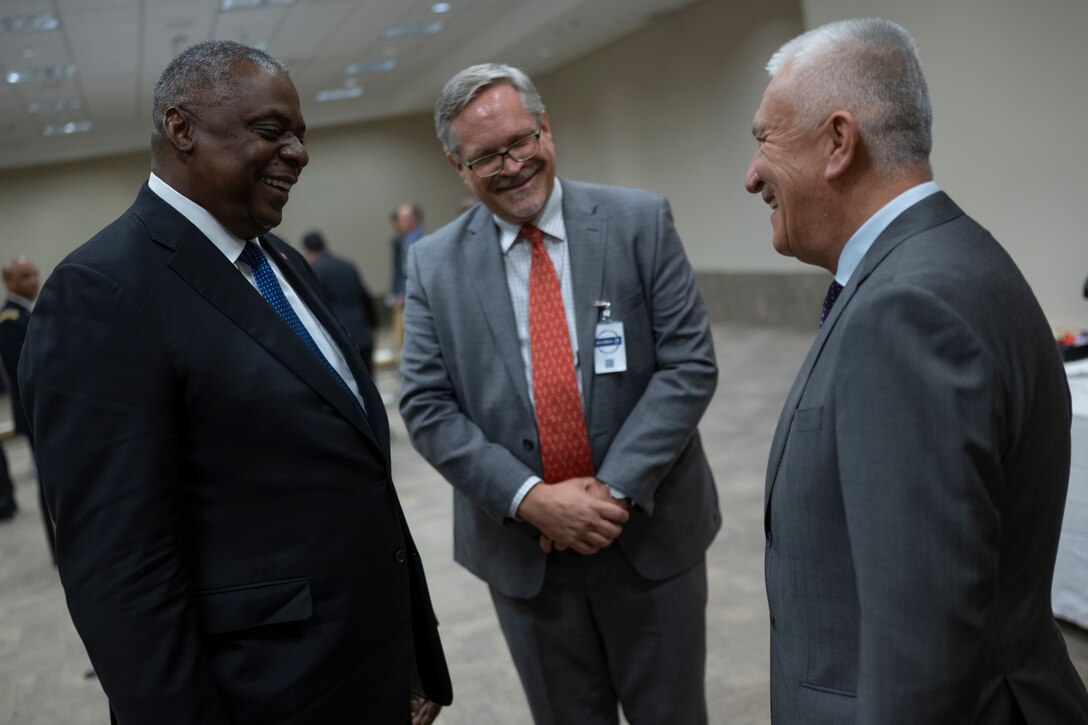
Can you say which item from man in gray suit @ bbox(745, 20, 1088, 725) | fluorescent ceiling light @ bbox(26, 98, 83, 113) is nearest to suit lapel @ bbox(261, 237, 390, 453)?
man in gray suit @ bbox(745, 20, 1088, 725)

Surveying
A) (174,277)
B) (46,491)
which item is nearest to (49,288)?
(174,277)

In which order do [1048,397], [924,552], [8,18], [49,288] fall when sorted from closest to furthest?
[924,552] → [1048,397] → [49,288] → [8,18]

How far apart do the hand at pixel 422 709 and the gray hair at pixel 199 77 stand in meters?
1.17

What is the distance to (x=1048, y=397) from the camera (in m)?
1.21

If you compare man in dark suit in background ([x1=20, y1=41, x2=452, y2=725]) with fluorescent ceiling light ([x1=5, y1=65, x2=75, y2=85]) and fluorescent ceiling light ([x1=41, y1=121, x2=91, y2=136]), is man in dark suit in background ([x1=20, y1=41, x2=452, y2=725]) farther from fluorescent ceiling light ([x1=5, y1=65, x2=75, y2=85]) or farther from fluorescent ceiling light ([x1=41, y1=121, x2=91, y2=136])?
fluorescent ceiling light ([x1=41, y1=121, x2=91, y2=136])

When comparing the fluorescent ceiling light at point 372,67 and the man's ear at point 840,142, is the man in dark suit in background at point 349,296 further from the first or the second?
the fluorescent ceiling light at point 372,67

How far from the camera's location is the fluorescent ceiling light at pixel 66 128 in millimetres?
16703

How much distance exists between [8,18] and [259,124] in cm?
930

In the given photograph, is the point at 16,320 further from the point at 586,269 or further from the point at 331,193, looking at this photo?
the point at 331,193

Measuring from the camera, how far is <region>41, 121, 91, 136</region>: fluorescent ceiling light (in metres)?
16.7

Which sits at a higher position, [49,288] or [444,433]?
[49,288]

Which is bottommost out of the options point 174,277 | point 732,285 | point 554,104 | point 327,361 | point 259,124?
point 732,285

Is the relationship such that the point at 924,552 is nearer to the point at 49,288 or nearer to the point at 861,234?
the point at 861,234

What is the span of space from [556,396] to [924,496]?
1193 mm
